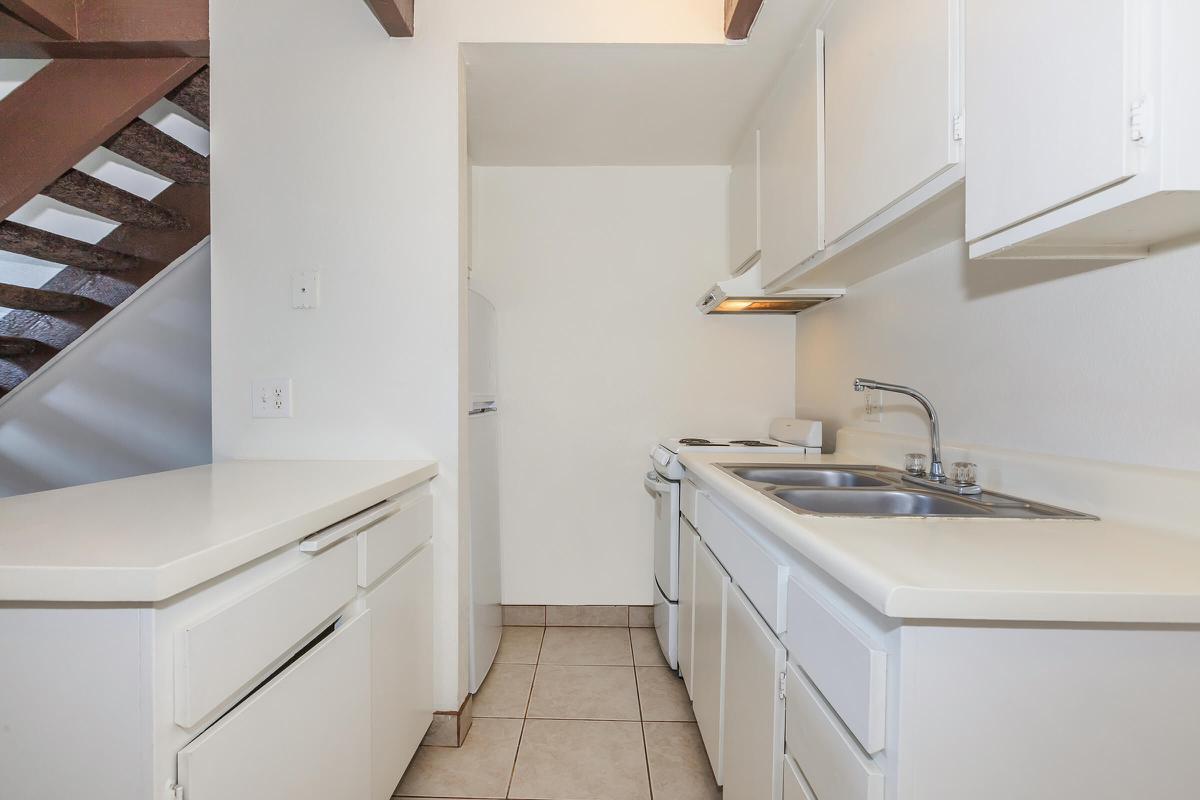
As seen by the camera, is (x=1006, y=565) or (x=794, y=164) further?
(x=794, y=164)

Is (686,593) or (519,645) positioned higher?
(686,593)

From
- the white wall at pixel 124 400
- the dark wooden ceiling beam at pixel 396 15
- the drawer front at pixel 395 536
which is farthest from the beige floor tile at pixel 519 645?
the dark wooden ceiling beam at pixel 396 15

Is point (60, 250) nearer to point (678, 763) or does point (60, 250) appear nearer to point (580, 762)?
point (580, 762)

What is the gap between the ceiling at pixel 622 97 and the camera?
196 centimetres

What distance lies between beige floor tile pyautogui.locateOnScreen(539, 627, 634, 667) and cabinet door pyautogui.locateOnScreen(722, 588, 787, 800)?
3.85ft

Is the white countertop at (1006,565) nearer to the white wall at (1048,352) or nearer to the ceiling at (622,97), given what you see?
the white wall at (1048,352)

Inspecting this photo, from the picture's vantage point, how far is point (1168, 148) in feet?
2.34

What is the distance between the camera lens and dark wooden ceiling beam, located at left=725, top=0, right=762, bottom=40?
5.66ft

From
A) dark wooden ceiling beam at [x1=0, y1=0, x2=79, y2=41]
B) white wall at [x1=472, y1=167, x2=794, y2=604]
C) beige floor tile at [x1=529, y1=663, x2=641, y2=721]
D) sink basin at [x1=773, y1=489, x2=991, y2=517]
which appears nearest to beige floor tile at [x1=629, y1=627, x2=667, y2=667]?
beige floor tile at [x1=529, y1=663, x2=641, y2=721]

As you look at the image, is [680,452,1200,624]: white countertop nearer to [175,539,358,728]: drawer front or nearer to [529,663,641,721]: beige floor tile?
[175,539,358,728]: drawer front

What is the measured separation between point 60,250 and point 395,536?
6.89 feet

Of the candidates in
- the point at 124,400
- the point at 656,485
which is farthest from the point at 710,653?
the point at 124,400

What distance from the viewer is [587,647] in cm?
275

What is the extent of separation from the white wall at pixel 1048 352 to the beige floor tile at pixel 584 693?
4.59ft
